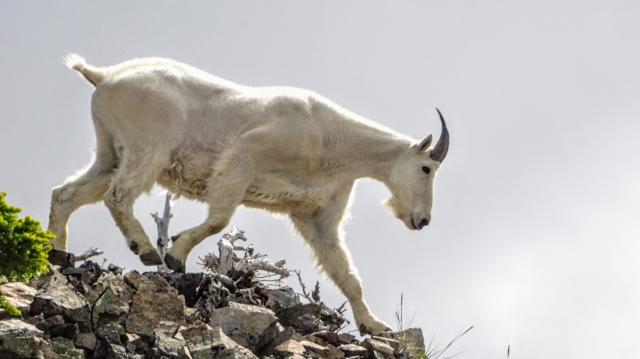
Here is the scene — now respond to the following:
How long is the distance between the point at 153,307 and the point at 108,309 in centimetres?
41

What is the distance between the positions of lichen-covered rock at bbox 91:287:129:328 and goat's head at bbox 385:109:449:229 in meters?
4.78

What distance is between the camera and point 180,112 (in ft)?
41.1

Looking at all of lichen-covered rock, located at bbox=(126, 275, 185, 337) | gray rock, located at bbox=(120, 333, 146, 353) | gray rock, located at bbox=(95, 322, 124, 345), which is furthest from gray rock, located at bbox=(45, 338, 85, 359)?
lichen-covered rock, located at bbox=(126, 275, 185, 337)

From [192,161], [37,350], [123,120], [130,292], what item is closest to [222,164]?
[192,161]

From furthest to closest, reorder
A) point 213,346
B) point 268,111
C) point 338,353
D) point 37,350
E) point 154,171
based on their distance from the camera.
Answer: point 268,111
point 154,171
point 338,353
point 213,346
point 37,350

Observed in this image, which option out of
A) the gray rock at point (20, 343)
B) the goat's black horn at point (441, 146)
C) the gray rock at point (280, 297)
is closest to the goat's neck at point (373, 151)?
the goat's black horn at point (441, 146)

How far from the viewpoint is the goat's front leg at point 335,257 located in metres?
12.5

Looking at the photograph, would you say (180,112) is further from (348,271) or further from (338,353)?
(338,353)

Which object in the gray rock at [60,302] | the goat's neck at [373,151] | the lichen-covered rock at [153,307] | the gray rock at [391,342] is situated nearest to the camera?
the gray rock at [60,302]

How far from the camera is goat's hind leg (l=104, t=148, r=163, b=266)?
11.6m

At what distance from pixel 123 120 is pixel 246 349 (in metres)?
3.68

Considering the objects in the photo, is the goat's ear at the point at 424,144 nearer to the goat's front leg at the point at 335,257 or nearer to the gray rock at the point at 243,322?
the goat's front leg at the point at 335,257

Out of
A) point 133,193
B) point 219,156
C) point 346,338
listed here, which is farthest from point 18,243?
point 219,156

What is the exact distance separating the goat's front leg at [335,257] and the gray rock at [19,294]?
4086 mm
